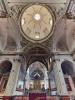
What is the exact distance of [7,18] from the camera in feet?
44.8

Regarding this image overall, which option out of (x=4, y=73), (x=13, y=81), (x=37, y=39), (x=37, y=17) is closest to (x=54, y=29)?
(x=37, y=39)

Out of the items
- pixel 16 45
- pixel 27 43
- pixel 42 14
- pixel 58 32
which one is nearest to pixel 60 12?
pixel 58 32

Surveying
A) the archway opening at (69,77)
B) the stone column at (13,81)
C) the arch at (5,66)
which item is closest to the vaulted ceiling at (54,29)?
the arch at (5,66)

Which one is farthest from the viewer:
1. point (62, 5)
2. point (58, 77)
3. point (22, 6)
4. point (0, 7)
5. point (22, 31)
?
point (22, 31)

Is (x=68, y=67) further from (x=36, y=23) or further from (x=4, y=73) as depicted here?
(x=4, y=73)

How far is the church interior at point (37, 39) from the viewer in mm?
12906

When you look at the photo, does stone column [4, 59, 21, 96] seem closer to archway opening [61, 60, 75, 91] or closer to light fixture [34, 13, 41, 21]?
archway opening [61, 60, 75, 91]

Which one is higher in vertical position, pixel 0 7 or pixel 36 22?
pixel 36 22

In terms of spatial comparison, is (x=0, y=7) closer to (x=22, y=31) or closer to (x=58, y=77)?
(x=22, y=31)

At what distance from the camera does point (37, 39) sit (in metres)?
16.5

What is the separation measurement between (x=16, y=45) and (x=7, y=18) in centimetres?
374

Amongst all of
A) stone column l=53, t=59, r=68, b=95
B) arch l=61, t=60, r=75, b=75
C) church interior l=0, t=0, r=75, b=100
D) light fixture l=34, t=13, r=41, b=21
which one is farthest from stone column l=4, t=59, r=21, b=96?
light fixture l=34, t=13, r=41, b=21

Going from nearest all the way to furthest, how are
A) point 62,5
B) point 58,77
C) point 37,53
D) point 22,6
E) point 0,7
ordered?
point 0,7 < point 58,77 < point 62,5 < point 22,6 < point 37,53

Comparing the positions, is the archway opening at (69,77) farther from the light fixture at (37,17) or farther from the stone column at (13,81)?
the light fixture at (37,17)
